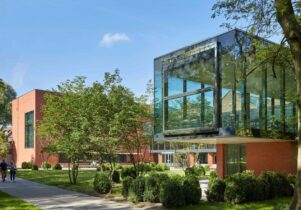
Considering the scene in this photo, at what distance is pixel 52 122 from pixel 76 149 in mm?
2889

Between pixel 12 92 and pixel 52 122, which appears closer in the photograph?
pixel 52 122

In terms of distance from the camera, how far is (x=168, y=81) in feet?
72.4

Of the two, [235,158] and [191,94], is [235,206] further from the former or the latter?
[235,158]

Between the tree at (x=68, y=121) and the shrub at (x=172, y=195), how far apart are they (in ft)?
25.0

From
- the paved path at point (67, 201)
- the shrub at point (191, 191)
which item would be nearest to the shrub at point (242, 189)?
the shrub at point (191, 191)

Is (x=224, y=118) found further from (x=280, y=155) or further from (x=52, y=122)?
(x=52, y=122)

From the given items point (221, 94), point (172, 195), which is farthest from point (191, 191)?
point (221, 94)

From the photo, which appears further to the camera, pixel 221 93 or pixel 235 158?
pixel 235 158

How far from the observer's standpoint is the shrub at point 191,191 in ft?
48.6

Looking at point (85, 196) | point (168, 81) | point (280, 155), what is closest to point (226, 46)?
point (168, 81)

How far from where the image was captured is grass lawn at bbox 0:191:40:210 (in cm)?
1523

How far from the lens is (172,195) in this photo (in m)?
14.4

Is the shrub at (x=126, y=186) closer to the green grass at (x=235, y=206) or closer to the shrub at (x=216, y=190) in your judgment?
the green grass at (x=235, y=206)

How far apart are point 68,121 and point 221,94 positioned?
9354 millimetres
